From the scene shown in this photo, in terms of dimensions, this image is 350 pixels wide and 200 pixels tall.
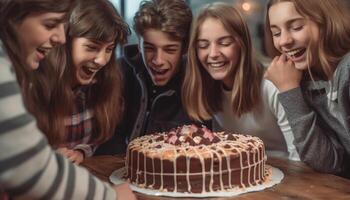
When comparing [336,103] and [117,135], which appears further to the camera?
[117,135]

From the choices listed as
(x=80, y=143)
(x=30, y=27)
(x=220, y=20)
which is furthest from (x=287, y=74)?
(x=30, y=27)

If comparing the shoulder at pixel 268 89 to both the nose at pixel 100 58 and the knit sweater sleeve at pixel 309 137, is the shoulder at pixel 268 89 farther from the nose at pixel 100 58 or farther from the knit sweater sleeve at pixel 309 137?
the nose at pixel 100 58

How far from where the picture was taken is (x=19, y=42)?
1.16 meters

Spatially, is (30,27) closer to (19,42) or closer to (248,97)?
(19,42)

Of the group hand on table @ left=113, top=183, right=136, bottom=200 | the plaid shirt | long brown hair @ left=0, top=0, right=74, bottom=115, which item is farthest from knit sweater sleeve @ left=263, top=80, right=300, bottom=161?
long brown hair @ left=0, top=0, right=74, bottom=115

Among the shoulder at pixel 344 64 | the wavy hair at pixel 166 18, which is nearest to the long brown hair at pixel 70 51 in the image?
the wavy hair at pixel 166 18

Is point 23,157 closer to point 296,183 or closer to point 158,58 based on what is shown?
point 296,183

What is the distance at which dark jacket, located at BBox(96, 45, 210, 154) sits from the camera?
2.48 m

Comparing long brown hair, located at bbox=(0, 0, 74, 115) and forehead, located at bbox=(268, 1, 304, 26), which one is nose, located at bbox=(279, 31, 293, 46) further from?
long brown hair, located at bbox=(0, 0, 74, 115)

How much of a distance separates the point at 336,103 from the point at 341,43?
228 millimetres

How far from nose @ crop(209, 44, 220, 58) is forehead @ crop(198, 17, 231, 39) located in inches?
1.7

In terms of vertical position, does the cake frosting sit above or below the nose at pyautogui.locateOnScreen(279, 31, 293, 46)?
below

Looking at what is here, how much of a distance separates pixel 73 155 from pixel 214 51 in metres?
0.74

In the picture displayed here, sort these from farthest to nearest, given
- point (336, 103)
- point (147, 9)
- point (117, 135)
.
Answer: point (117, 135)
point (147, 9)
point (336, 103)
